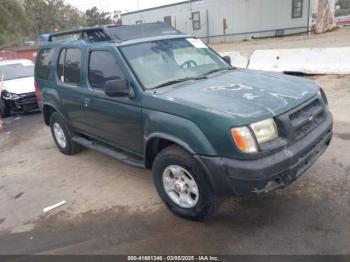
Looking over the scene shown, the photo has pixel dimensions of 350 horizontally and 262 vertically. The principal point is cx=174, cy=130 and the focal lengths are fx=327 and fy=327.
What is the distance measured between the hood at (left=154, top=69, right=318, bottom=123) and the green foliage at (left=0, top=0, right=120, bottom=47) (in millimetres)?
27314

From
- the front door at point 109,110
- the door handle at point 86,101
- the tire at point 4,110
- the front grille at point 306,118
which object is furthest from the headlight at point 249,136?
the tire at point 4,110

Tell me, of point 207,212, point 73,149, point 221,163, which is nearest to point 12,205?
point 73,149

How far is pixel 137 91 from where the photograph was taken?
11.8 ft

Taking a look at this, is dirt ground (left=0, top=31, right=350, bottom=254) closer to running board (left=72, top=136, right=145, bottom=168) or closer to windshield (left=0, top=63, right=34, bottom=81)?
running board (left=72, top=136, right=145, bottom=168)

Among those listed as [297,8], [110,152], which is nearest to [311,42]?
[297,8]

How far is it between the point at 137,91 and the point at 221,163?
129cm

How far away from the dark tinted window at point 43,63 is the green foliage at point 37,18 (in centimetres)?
2393

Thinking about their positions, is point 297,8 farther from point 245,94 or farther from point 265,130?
point 265,130

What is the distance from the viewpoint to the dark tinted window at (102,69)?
12.9 ft

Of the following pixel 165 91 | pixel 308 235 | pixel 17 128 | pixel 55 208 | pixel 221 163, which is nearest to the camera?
pixel 221 163

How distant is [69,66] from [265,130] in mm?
3211

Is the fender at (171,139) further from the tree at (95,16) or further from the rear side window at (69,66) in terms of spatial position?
the tree at (95,16)

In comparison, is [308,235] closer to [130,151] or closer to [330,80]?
[130,151]

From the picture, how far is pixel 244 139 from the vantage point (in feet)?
9.34
